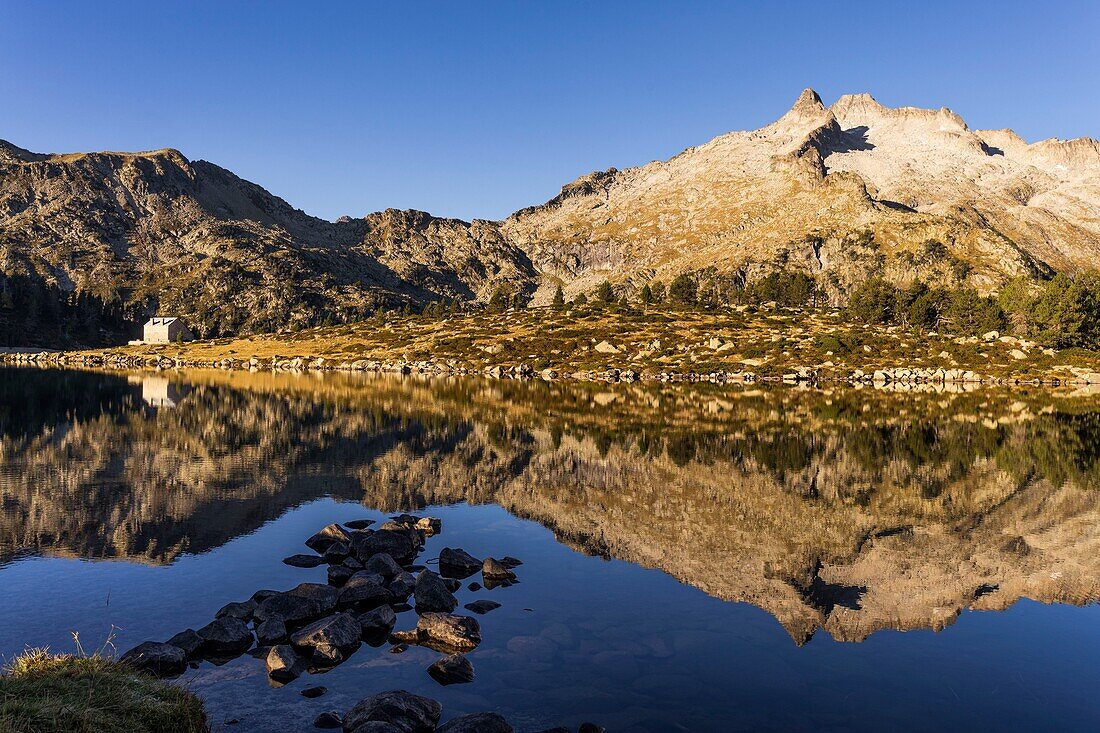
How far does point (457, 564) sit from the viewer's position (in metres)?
24.6

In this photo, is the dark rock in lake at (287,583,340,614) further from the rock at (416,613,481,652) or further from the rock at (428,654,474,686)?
the rock at (428,654,474,686)

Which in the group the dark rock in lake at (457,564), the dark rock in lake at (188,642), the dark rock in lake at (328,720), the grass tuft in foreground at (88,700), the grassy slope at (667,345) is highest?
the grassy slope at (667,345)

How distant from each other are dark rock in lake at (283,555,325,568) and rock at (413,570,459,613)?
17.7 feet

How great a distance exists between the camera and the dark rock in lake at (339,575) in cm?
2306

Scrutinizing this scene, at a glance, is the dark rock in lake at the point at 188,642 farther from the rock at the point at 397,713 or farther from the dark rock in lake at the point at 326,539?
the dark rock in lake at the point at 326,539

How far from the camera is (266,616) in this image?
1895 centimetres

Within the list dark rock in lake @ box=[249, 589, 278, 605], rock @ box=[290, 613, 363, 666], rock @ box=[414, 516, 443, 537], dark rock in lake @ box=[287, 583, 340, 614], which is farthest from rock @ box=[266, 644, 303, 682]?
rock @ box=[414, 516, 443, 537]

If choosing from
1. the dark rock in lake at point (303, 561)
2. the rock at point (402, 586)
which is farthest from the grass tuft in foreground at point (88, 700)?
the dark rock in lake at point (303, 561)

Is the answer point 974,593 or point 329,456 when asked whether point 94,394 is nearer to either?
point 329,456

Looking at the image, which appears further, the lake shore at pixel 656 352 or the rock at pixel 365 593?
the lake shore at pixel 656 352

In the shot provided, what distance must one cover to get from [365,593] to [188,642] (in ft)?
17.8

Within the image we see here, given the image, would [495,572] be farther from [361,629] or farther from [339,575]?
[361,629]

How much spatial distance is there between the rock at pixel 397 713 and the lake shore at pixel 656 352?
11520 centimetres

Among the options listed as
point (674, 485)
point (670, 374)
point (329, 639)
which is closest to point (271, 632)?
point (329, 639)
